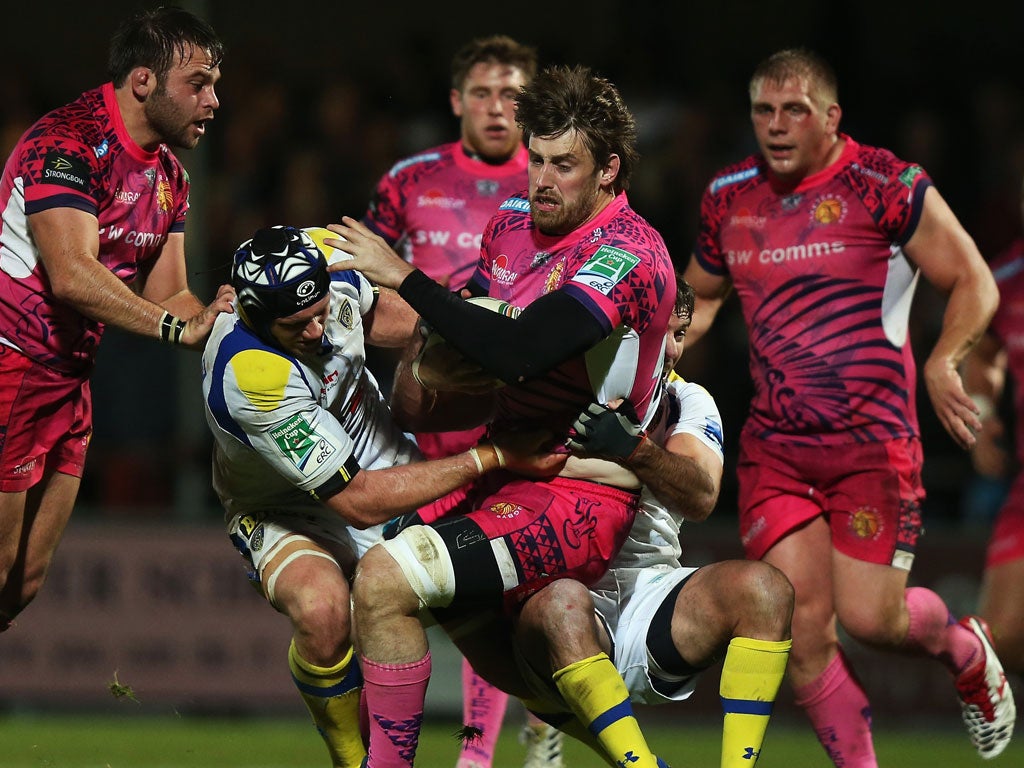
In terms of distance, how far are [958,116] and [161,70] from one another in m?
7.25

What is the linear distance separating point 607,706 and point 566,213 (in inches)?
60.6

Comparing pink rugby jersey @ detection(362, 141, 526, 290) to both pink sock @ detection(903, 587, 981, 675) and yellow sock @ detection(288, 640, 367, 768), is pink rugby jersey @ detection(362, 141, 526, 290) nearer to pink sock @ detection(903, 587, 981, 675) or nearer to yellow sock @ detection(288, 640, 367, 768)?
yellow sock @ detection(288, 640, 367, 768)

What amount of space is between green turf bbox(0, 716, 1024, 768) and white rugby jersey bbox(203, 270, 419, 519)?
2689 millimetres

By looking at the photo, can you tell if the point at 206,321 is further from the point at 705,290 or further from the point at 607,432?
the point at 705,290

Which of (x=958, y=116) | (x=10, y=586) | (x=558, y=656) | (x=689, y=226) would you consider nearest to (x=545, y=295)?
(x=558, y=656)

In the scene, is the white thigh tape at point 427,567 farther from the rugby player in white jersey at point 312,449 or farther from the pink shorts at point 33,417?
the pink shorts at point 33,417

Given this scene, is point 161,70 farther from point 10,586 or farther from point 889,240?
point 889,240

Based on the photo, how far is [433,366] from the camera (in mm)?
5086

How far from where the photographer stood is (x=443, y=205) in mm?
7277

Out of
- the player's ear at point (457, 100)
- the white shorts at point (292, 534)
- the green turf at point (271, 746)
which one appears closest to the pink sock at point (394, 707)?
the white shorts at point (292, 534)

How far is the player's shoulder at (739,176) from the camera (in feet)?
21.7

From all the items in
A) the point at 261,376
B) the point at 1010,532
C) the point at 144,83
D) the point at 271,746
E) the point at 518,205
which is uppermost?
the point at 144,83

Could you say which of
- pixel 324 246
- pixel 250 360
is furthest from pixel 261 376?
pixel 324 246

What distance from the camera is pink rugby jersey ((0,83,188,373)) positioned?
221 inches
